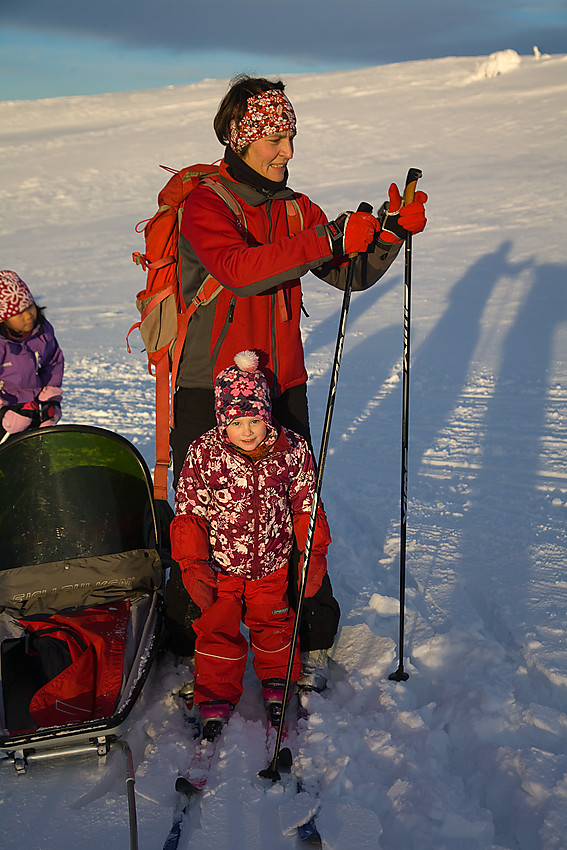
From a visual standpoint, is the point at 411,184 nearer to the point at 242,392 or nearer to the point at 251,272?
the point at 251,272

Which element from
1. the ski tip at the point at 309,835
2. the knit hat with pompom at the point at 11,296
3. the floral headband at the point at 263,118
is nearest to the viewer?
the ski tip at the point at 309,835

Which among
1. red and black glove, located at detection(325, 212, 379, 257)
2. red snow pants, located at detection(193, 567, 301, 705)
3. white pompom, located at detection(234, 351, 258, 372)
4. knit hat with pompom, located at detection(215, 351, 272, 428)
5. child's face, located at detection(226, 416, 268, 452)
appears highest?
red and black glove, located at detection(325, 212, 379, 257)

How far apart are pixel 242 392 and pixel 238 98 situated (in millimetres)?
1244

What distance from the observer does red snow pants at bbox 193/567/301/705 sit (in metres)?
3.19

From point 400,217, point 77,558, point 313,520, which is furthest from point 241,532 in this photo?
point 400,217

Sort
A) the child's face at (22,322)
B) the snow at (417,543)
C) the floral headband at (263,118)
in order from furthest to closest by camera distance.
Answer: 1. the child's face at (22,322)
2. the floral headband at (263,118)
3. the snow at (417,543)

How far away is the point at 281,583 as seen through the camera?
3393 millimetres

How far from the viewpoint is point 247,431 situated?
315 cm

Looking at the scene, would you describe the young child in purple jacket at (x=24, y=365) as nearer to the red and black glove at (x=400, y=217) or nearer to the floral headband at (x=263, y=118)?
the floral headband at (x=263, y=118)

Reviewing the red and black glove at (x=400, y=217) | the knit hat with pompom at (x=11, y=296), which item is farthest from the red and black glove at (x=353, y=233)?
the knit hat with pompom at (x=11, y=296)

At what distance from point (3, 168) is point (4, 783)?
22.0 metres

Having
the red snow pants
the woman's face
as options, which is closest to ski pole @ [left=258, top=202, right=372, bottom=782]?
the red snow pants

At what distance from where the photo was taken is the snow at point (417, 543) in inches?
107

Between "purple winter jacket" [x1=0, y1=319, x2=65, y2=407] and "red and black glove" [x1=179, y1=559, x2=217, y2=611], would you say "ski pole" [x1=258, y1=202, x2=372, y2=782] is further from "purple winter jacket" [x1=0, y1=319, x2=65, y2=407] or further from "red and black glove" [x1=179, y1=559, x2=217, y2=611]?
"purple winter jacket" [x1=0, y1=319, x2=65, y2=407]
